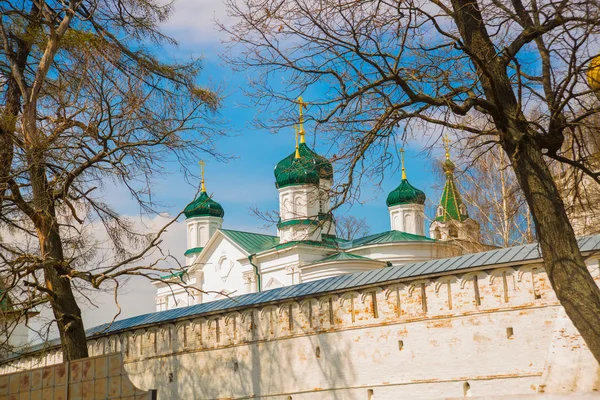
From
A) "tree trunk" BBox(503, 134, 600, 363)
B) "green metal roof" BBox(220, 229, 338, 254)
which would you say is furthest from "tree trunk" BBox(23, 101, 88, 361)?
"green metal roof" BBox(220, 229, 338, 254)

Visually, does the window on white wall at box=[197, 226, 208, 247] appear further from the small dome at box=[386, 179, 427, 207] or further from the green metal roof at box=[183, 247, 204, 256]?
the small dome at box=[386, 179, 427, 207]

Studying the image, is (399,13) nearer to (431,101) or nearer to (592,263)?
(431,101)

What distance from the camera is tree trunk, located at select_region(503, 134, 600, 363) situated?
6090 mm

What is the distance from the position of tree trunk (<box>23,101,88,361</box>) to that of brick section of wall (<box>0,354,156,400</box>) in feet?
1.11

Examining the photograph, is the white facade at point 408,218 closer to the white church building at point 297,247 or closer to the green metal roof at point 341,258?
the white church building at point 297,247

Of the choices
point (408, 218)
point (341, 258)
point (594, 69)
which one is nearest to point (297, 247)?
point (341, 258)

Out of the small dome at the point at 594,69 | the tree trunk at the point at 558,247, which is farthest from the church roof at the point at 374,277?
the tree trunk at the point at 558,247

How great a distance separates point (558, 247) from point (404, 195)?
3082 cm

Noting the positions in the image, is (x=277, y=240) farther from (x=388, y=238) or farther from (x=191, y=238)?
(x=191, y=238)

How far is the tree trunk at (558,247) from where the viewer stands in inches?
240

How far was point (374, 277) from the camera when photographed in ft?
36.7

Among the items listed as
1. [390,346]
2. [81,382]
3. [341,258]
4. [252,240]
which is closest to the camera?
[81,382]

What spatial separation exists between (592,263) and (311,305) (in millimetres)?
3965

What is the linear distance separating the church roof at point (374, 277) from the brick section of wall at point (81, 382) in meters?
0.66
